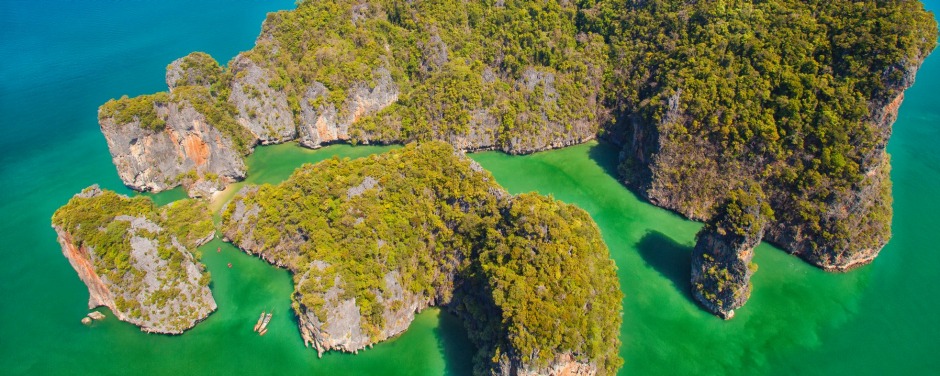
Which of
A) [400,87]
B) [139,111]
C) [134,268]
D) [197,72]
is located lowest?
[134,268]

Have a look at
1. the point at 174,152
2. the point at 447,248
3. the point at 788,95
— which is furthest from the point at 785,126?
the point at 174,152

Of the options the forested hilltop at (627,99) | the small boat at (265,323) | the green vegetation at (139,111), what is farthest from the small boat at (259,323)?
the green vegetation at (139,111)

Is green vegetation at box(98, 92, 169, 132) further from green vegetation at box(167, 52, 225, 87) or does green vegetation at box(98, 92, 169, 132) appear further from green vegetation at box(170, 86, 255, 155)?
green vegetation at box(167, 52, 225, 87)

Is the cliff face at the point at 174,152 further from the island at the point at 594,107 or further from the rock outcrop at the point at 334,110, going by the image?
the rock outcrop at the point at 334,110

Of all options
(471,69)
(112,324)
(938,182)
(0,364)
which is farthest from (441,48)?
(938,182)

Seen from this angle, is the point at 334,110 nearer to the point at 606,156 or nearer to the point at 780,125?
the point at 606,156

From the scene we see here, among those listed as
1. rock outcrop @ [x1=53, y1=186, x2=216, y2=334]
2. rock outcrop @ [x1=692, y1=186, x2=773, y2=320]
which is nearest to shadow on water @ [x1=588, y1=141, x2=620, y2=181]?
rock outcrop @ [x1=692, y1=186, x2=773, y2=320]
